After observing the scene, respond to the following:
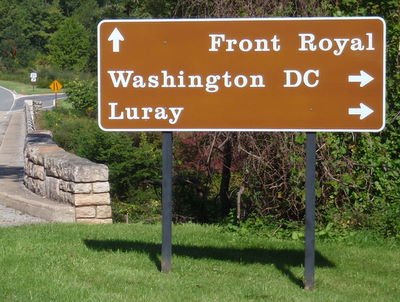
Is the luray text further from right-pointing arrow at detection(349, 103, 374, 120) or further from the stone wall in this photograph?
the stone wall

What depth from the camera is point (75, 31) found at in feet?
298

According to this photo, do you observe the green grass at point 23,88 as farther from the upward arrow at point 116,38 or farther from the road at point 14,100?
the upward arrow at point 116,38

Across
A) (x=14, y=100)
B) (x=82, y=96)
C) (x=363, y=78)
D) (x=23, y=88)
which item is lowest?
(x=363, y=78)

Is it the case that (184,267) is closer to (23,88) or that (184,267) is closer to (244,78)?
(244,78)

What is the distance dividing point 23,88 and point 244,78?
85152 mm

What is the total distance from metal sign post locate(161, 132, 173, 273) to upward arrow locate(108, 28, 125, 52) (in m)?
0.88

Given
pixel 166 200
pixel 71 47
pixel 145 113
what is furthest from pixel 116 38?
pixel 71 47

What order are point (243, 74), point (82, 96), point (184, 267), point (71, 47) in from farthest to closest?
point (71, 47) < point (82, 96) < point (184, 267) < point (243, 74)

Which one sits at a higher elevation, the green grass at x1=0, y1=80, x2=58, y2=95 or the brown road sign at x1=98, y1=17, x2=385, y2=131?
the green grass at x1=0, y1=80, x2=58, y2=95

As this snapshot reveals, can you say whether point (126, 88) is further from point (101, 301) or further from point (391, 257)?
point (391, 257)

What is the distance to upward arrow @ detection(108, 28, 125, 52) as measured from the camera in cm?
728

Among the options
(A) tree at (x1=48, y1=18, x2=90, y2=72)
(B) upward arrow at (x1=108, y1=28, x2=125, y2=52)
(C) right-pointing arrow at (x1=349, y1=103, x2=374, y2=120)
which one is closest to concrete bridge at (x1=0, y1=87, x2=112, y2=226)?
(B) upward arrow at (x1=108, y1=28, x2=125, y2=52)

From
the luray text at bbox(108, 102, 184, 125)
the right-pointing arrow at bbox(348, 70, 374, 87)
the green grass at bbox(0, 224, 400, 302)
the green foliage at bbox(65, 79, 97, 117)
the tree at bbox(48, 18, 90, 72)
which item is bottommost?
the green grass at bbox(0, 224, 400, 302)

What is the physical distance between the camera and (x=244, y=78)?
7125mm
